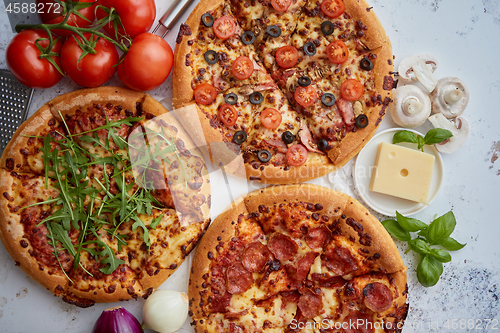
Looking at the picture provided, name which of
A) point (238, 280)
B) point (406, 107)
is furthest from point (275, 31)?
point (238, 280)

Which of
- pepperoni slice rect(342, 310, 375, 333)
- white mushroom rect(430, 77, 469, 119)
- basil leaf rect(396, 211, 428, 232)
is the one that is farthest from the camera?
white mushroom rect(430, 77, 469, 119)

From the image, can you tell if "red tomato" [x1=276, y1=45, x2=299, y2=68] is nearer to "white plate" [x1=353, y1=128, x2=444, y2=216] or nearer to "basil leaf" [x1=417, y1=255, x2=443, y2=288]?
"white plate" [x1=353, y1=128, x2=444, y2=216]

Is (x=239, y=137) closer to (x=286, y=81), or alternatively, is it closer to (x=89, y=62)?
(x=286, y=81)

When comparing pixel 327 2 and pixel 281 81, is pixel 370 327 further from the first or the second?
pixel 327 2

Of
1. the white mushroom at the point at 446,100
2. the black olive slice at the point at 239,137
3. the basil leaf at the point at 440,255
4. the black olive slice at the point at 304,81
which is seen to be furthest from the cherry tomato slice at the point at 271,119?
the basil leaf at the point at 440,255

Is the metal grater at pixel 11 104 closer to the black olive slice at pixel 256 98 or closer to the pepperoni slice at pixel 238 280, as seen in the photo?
the black olive slice at pixel 256 98

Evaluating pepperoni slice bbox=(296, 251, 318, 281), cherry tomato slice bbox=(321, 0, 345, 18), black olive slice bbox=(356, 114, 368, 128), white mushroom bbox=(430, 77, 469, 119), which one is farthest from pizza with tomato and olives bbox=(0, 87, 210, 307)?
white mushroom bbox=(430, 77, 469, 119)
